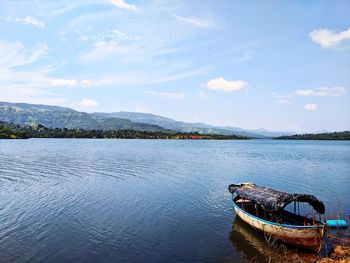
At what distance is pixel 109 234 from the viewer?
87.5 feet

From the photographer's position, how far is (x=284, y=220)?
2897 centimetres

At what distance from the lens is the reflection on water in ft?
75.5

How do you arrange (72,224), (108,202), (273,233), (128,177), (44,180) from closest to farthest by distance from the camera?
1. (273,233)
2. (72,224)
3. (108,202)
4. (44,180)
5. (128,177)

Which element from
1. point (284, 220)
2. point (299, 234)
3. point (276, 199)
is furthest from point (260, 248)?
point (284, 220)

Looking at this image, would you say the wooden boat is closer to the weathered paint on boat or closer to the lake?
the weathered paint on boat

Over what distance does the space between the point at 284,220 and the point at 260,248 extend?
17.3 feet

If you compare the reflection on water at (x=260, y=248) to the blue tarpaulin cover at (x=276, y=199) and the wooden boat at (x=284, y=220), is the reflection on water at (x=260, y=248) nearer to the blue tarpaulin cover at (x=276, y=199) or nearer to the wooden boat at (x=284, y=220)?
the wooden boat at (x=284, y=220)

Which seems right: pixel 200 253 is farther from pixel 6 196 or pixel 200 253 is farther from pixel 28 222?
pixel 6 196

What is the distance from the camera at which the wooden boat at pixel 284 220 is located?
23656 millimetres

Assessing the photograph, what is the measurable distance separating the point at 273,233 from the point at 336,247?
481 cm

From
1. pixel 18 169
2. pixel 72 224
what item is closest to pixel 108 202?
pixel 72 224

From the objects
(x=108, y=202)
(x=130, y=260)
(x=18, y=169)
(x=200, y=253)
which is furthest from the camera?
(x=18, y=169)

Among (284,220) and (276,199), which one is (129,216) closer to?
(276,199)

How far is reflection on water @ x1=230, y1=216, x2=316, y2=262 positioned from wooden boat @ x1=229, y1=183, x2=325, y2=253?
24.5 inches
